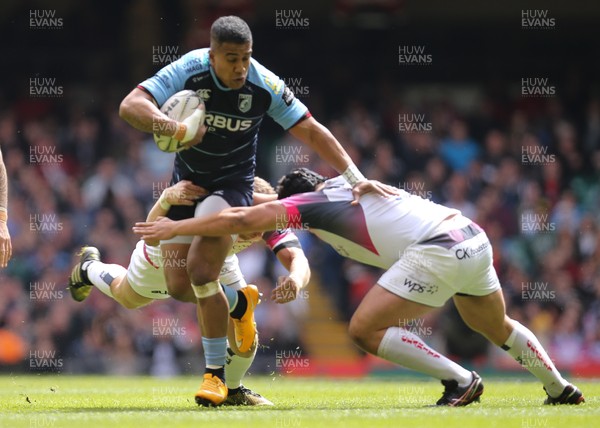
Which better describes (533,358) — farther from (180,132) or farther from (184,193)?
(180,132)

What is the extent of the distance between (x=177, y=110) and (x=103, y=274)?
240 cm

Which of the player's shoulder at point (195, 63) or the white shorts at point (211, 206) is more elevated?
the player's shoulder at point (195, 63)

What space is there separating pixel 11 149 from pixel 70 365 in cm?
421

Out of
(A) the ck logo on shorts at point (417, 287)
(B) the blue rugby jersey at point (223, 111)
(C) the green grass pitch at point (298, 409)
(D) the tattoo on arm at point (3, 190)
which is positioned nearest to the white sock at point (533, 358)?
(C) the green grass pitch at point (298, 409)

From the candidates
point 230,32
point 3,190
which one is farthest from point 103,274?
point 230,32

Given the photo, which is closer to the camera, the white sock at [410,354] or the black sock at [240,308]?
the white sock at [410,354]

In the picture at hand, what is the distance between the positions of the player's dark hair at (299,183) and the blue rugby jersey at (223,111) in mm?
605

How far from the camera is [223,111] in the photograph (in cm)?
804

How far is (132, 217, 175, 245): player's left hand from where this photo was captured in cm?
755

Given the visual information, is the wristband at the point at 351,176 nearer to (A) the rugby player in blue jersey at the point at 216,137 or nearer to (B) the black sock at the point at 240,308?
(A) the rugby player in blue jersey at the point at 216,137

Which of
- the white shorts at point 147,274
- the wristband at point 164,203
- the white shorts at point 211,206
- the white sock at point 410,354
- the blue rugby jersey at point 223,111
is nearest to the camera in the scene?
the white sock at point 410,354

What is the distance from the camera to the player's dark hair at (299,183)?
774 centimetres

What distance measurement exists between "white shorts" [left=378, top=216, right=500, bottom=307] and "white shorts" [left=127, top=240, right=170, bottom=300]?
2.16 m

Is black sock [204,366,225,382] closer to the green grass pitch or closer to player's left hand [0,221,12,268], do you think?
the green grass pitch
